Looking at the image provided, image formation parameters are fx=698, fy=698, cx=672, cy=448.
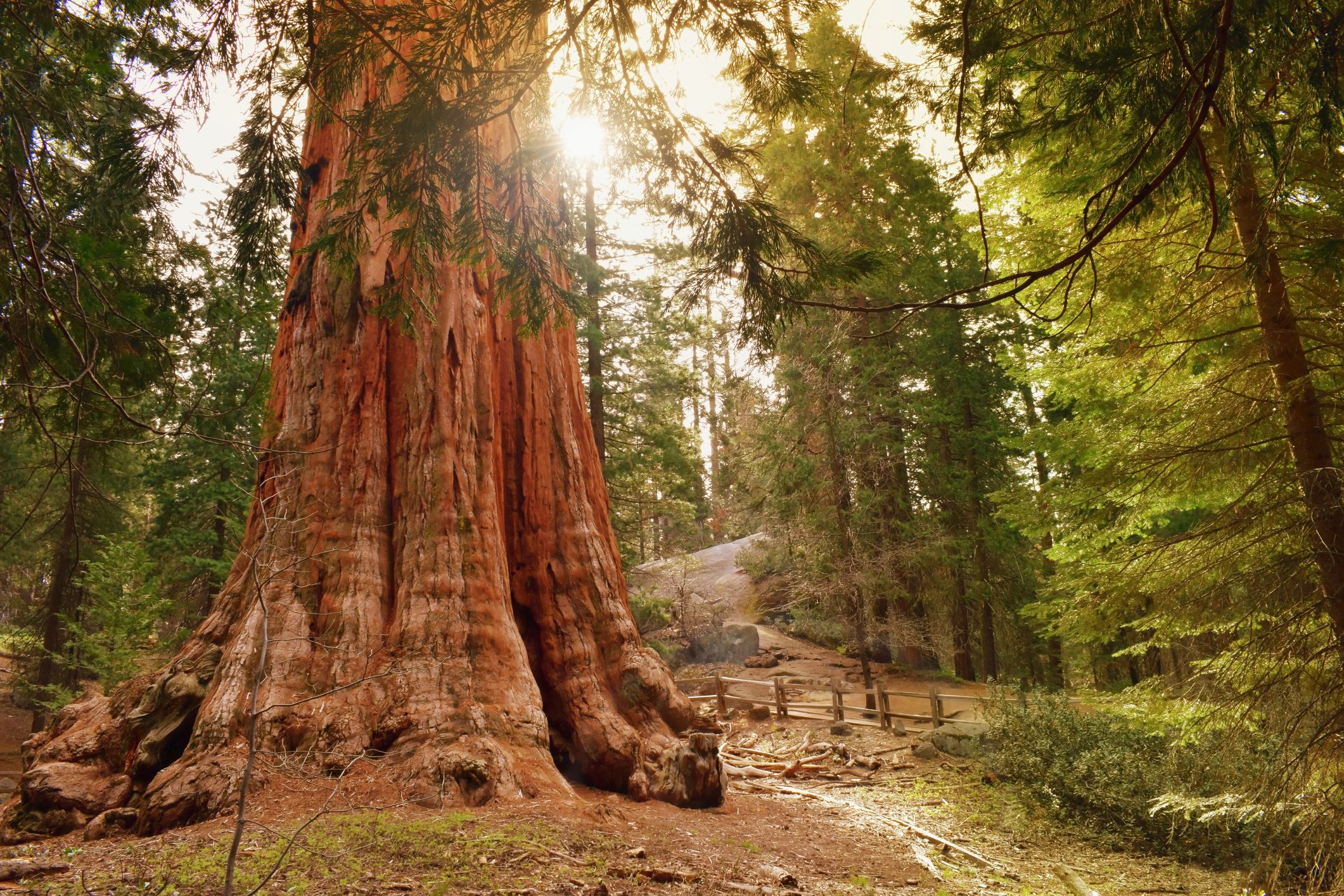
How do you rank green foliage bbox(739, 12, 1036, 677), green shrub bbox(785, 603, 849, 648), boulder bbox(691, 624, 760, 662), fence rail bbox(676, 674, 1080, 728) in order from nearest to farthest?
fence rail bbox(676, 674, 1080, 728) < green foliage bbox(739, 12, 1036, 677) < green shrub bbox(785, 603, 849, 648) < boulder bbox(691, 624, 760, 662)

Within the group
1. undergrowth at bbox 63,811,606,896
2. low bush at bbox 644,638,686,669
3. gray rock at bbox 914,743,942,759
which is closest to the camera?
undergrowth at bbox 63,811,606,896

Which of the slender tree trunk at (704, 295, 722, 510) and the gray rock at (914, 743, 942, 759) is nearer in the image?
the gray rock at (914, 743, 942, 759)

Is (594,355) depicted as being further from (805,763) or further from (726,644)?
(726,644)

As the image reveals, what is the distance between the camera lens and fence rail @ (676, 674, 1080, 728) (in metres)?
12.4

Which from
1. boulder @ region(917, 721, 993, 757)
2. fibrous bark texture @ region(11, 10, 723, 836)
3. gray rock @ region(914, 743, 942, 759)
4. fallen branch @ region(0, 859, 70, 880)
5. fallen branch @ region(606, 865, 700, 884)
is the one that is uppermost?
fibrous bark texture @ region(11, 10, 723, 836)

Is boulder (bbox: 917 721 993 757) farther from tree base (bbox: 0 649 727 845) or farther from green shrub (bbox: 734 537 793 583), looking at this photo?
tree base (bbox: 0 649 727 845)

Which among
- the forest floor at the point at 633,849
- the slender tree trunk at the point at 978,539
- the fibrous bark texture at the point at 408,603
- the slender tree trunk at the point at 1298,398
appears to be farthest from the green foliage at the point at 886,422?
the slender tree trunk at the point at 1298,398

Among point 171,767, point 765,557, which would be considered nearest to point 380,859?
point 171,767

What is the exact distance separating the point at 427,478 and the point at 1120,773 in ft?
27.6

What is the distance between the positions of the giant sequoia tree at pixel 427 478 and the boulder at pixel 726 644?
→ 12.2 metres

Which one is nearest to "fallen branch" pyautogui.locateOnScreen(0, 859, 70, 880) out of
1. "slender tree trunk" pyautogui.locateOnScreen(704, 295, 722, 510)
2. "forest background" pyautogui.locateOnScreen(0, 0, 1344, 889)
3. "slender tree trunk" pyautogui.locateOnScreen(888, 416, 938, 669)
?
"forest background" pyautogui.locateOnScreen(0, 0, 1344, 889)

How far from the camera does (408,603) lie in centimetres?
643

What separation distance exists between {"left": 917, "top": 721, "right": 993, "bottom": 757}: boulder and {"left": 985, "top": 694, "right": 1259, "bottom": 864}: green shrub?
1.77 ft

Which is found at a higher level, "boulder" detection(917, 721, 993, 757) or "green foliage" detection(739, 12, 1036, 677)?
"green foliage" detection(739, 12, 1036, 677)
